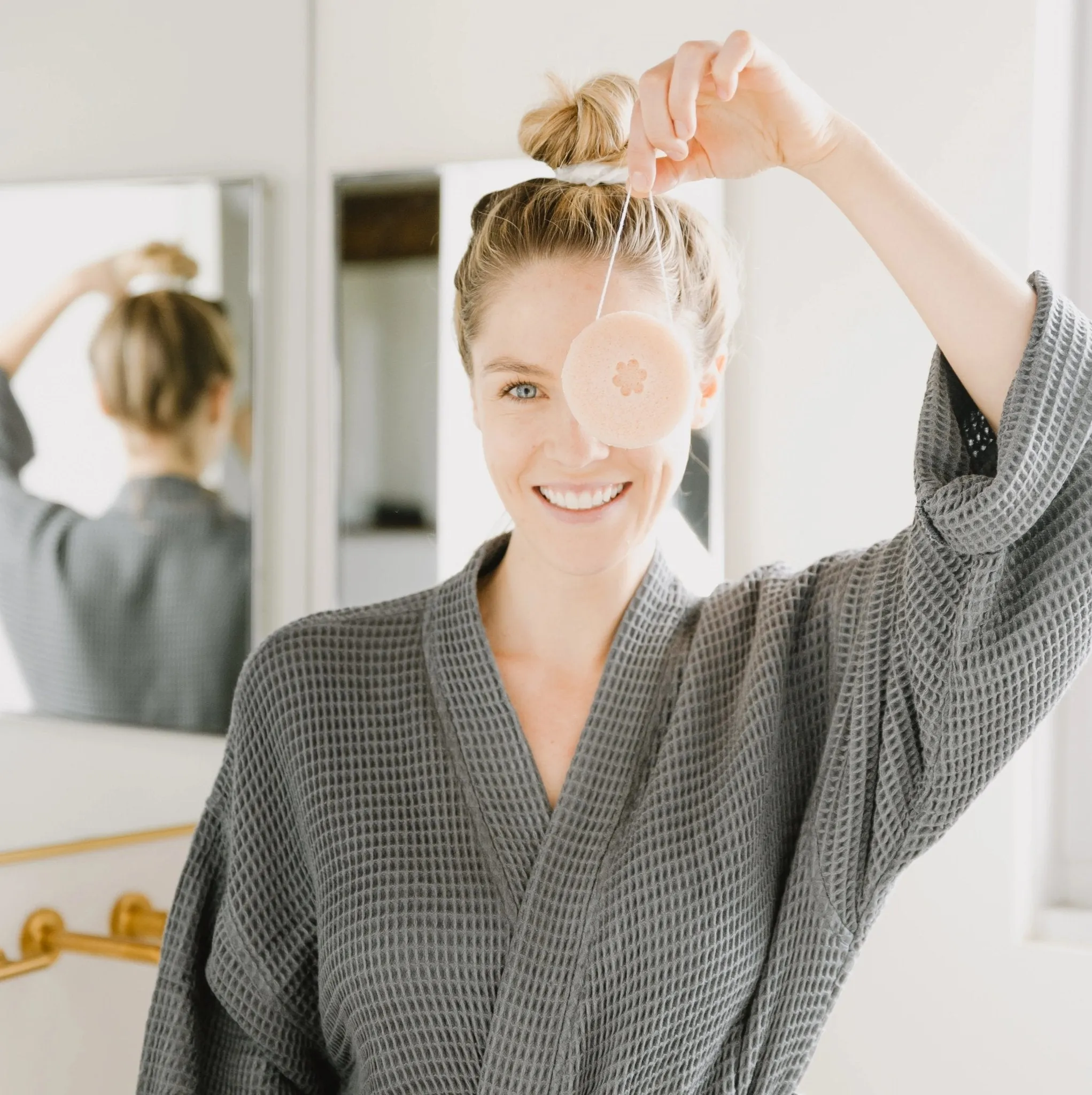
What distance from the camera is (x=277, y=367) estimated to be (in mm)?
1700

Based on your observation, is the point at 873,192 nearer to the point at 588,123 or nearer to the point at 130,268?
the point at 588,123

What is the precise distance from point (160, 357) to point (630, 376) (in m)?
0.79

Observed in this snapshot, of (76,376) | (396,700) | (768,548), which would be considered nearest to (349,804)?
(396,700)

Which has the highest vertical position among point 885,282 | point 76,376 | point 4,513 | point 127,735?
point 885,282

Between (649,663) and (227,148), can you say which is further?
(227,148)

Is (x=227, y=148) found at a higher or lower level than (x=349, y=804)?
higher

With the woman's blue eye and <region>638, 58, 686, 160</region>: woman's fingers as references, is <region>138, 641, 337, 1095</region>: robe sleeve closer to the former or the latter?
the woman's blue eye

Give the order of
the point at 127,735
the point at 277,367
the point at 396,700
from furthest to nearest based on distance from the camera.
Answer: the point at 277,367 < the point at 127,735 < the point at 396,700

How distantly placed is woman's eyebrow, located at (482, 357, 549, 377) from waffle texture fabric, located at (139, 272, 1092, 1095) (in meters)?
0.22

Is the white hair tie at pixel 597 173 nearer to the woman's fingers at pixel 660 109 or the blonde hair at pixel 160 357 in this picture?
the woman's fingers at pixel 660 109

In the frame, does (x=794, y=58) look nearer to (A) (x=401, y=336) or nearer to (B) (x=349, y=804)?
(A) (x=401, y=336)

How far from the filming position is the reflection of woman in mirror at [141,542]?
128cm

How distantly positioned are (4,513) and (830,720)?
2.65ft

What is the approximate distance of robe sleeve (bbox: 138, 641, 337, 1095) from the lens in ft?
3.60
